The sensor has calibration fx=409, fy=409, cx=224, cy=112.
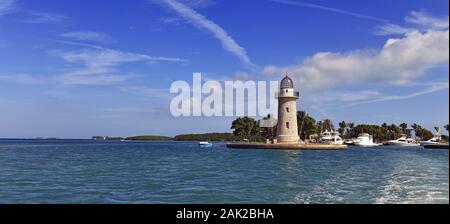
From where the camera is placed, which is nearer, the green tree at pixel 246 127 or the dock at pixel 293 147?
the dock at pixel 293 147

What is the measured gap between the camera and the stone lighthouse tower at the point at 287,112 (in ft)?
200

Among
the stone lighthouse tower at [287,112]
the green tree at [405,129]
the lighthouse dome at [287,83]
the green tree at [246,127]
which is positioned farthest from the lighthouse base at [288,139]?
the green tree at [405,129]

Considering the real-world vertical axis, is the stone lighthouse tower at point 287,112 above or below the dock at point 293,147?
above

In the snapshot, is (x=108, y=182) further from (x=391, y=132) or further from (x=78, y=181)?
(x=391, y=132)

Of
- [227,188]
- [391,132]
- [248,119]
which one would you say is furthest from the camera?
[391,132]

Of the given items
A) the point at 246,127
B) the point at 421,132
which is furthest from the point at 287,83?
the point at 421,132

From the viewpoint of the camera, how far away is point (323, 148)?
6644cm

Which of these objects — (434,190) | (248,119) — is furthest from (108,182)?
(248,119)

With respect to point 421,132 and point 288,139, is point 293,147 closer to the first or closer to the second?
point 288,139

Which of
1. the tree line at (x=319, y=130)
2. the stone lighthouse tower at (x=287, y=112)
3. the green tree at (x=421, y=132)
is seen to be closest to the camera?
the stone lighthouse tower at (x=287, y=112)

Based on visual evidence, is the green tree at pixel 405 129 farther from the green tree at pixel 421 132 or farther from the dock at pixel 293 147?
the dock at pixel 293 147

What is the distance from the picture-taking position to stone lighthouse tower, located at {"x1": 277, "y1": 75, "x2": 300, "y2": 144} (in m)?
61.1
